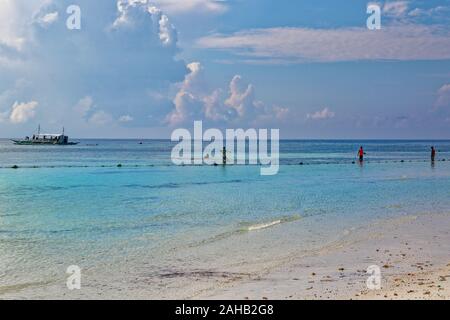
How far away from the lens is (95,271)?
1655 cm

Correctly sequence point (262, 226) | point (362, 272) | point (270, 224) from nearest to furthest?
point (362, 272) → point (262, 226) → point (270, 224)

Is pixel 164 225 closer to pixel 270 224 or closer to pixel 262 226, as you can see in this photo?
pixel 262 226

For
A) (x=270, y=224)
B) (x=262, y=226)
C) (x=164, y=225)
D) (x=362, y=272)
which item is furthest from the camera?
(x=270, y=224)

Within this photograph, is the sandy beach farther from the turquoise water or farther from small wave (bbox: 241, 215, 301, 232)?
small wave (bbox: 241, 215, 301, 232)

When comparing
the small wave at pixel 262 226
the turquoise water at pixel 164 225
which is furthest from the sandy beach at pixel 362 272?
the small wave at pixel 262 226

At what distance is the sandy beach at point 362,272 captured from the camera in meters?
13.5

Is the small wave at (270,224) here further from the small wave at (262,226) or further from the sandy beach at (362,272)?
the sandy beach at (362,272)

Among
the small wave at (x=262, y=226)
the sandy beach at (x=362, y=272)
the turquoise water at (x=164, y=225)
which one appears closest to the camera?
the sandy beach at (x=362, y=272)

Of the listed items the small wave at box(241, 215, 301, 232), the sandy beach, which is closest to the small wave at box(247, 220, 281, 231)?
the small wave at box(241, 215, 301, 232)

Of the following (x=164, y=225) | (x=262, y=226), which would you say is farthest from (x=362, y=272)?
(x=164, y=225)

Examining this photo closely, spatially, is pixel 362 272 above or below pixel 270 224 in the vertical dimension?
below

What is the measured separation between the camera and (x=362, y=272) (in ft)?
51.8

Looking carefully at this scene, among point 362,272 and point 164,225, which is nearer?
point 362,272
